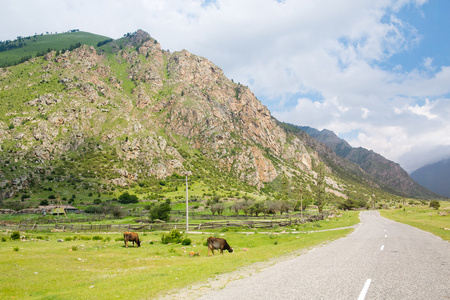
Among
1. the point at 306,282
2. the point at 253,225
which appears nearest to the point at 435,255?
the point at 306,282

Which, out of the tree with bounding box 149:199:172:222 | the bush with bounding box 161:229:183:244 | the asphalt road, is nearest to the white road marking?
the asphalt road

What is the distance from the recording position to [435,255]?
13.8m

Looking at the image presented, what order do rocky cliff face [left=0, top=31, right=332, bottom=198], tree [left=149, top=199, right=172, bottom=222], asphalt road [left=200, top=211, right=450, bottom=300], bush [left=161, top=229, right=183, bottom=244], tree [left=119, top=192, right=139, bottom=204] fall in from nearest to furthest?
asphalt road [left=200, top=211, right=450, bottom=300]
bush [left=161, top=229, right=183, bottom=244]
tree [left=149, top=199, right=172, bottom=222]
tree [left=119, top=192, right=139, bottom=204]
rocky cliff face [left=0, top=31, right=332, bottom=198]

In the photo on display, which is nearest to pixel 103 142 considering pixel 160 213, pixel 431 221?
pixel 160 213

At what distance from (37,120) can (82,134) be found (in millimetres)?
20185

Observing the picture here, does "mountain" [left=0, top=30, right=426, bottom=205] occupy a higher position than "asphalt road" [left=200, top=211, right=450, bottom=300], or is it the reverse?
"mountain" [left=0, top=30, right=426, bottom=205]

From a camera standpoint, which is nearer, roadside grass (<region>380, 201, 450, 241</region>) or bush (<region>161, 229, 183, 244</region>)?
roadside grass (<region>380, 201, 450, 241</region>)

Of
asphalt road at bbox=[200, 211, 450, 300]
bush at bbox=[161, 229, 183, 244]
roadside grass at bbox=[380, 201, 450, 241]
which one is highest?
asphalt road at bbox=[200, 211, 450, 300]

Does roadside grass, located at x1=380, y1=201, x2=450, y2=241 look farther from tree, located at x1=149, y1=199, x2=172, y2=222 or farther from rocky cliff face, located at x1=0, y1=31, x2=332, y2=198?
rocky cliff face, located at x1=0, y1=31, x2=332, y2=198

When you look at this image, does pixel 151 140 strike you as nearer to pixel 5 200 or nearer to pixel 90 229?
pixel 5 200

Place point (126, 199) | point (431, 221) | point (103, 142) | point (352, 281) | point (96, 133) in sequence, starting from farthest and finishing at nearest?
1. point (96, 133)
2. point (103, 142)
3. point (126, 199)
4. point (431, 221)
5. point (352, 281)

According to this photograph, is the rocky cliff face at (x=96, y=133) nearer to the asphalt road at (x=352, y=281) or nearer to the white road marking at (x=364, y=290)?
the asphalt road at (x=352, y=281)

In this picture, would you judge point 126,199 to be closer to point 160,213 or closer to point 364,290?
point 160,213

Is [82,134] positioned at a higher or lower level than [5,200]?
higher
